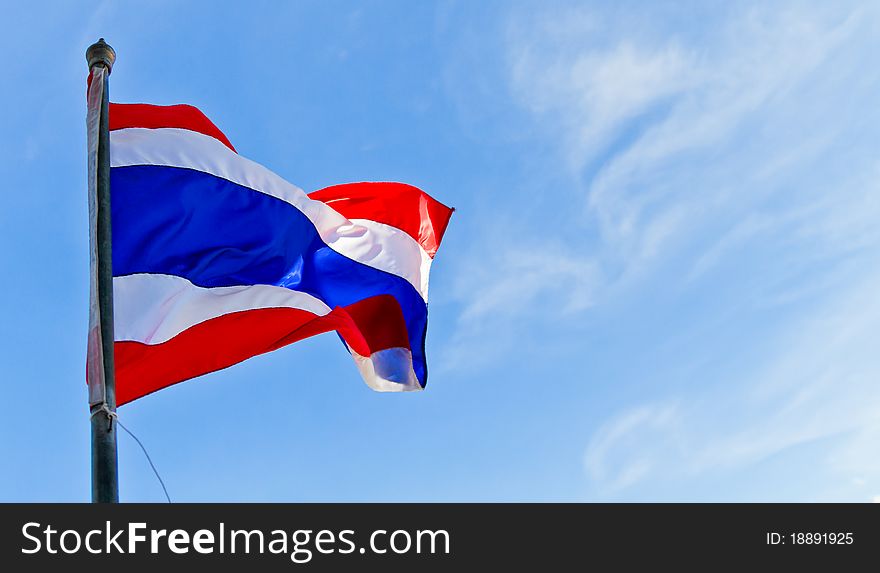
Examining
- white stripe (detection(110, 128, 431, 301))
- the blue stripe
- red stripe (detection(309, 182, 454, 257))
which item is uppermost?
red stripe (detection(309, 182, 454, 257))

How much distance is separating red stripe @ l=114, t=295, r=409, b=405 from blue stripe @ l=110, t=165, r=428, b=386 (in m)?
0.24

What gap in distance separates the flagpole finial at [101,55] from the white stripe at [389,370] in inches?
189

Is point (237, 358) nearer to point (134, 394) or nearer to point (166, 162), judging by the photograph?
point (134, 394)

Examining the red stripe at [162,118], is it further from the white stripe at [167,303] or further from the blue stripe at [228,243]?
the white stripe at [167,303]

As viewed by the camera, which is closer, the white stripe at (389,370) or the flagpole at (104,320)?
the flagpole at (104,320)

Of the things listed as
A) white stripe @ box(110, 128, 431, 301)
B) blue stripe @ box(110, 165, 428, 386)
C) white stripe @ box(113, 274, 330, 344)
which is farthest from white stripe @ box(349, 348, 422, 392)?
white stripe @ box(113, 274, 330, 344)

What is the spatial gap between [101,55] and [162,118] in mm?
1758

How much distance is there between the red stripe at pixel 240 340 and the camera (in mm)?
10117

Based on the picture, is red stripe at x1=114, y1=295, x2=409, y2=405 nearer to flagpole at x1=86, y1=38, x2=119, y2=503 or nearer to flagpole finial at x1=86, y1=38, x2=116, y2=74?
flagpole at x1=86, y1=38, x2=119, y2=503

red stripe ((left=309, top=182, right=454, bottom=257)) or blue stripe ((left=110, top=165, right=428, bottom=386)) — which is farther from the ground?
red stripe ((left=309, top=182, right=454, bottom=257))

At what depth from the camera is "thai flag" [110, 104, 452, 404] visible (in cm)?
1068

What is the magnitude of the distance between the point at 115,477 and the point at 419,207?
7117 millimetres

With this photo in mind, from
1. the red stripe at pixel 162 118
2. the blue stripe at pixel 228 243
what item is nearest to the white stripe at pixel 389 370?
the blue stripe at pixel 228 243

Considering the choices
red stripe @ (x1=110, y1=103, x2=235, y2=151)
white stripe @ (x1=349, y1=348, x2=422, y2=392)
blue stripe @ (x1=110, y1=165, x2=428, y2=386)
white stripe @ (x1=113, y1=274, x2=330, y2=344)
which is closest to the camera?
white stripe @ (x1=113, y1=274, x2=330, y2=344)
